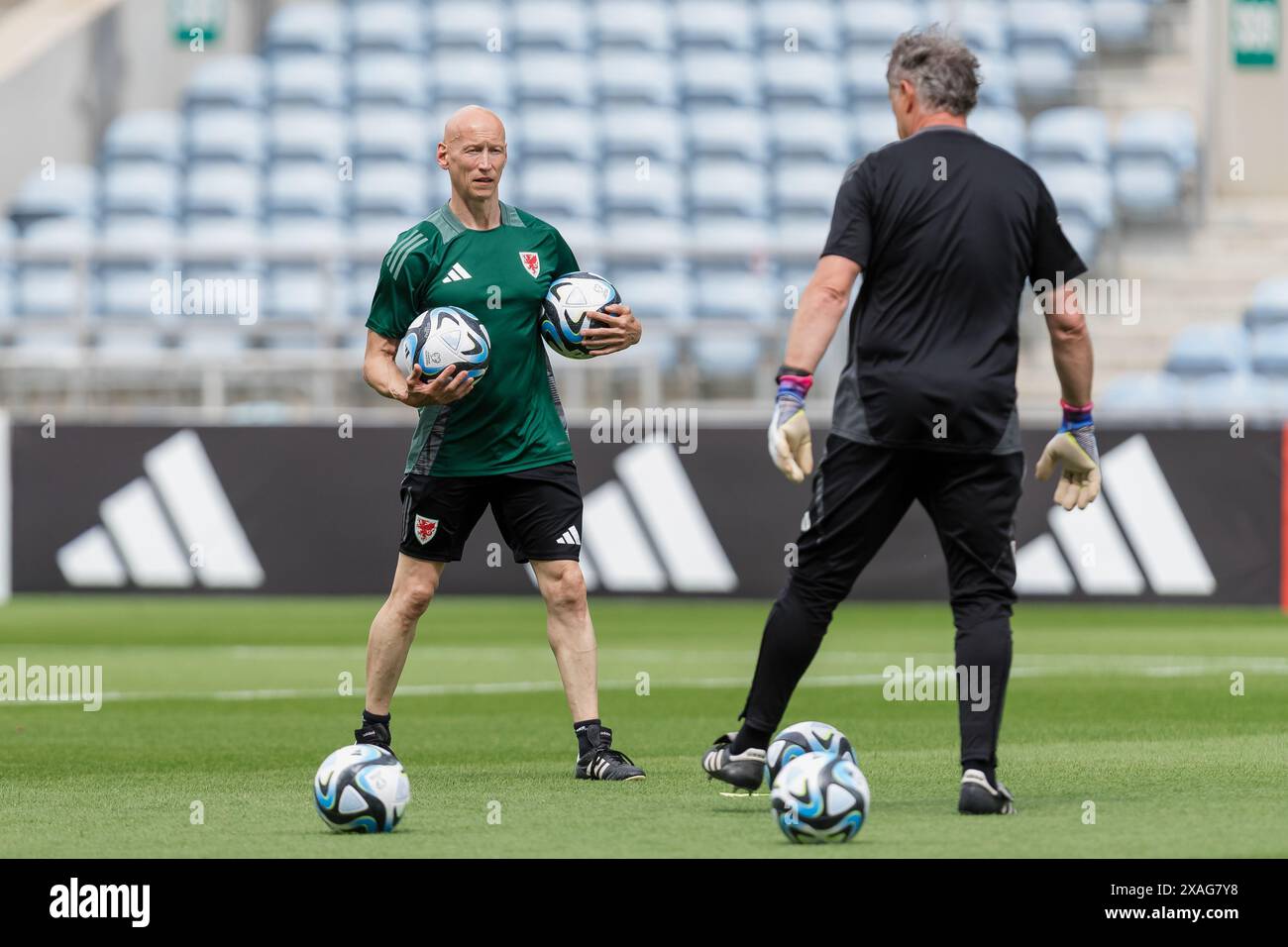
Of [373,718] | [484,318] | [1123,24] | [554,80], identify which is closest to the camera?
[484,318]

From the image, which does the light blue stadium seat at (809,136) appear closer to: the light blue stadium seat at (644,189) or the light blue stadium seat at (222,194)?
the light blue stadium seat at (644,189)

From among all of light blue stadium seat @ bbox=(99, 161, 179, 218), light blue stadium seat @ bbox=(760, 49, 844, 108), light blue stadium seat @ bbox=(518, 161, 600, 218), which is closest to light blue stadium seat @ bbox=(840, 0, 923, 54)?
light blue stadium seat @ bbox=(760, 49, 844, 108)

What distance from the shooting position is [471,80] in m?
25.4

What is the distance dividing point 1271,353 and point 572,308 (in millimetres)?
13682

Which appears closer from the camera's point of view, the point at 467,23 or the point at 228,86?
the point at 228,86

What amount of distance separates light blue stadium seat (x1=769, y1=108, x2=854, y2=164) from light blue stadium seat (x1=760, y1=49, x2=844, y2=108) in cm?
17

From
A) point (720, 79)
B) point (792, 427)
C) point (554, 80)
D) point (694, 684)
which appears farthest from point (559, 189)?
point (792, 427)

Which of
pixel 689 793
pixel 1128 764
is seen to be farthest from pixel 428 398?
pixel 1128 764

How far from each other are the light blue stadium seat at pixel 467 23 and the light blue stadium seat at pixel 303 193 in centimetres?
249

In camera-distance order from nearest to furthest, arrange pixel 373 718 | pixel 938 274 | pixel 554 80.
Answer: pixel 938 274
pixel 373 718
pixel 554 80

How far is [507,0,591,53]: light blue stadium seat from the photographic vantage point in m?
26.0

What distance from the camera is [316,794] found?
22.4 ft

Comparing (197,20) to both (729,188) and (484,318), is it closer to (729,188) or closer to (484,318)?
(729,188)

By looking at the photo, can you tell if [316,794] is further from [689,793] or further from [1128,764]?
[1128,764]
